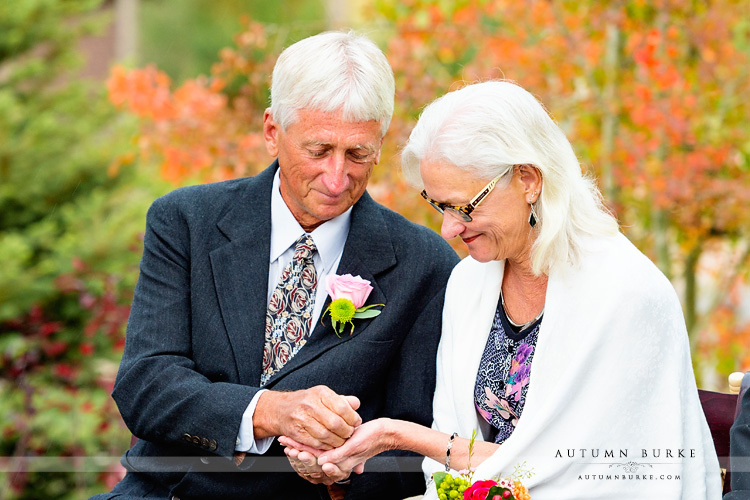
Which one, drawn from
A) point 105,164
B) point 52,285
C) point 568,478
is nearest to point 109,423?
point 52,285

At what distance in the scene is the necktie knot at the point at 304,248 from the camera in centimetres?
301

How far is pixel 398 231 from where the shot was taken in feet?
10.3

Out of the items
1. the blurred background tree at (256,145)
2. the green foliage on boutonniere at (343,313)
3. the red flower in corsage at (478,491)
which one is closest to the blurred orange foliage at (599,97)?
the blurred background tree at (256,145)

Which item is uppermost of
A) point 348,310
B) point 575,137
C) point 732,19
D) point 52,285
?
point 732,19

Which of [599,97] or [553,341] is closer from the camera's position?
[553,341]

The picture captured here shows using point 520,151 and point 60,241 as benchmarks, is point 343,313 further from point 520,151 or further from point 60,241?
point 60,241

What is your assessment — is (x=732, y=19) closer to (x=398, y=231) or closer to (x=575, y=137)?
Answer: (x=575, y=137)

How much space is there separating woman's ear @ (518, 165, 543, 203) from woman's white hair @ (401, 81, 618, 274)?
0.02m

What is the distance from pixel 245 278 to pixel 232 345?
226mm

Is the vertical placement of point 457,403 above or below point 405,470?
above

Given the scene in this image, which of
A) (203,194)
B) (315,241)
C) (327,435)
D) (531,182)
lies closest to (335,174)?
(315,241)

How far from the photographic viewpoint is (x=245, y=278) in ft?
9.65

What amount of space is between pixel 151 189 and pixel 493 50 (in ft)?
11.0

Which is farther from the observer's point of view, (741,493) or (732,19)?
(732,19)
